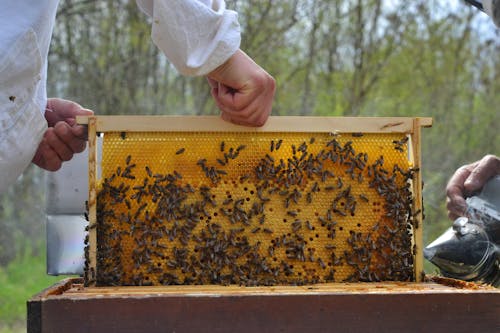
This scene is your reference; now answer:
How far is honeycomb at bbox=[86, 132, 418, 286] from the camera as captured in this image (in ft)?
8.59

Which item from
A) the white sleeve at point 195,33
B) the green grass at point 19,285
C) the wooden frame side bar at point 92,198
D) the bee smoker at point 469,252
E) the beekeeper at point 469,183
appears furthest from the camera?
the green grass at point 19,285

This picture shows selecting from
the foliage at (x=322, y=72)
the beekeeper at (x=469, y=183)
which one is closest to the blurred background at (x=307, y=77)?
the foliage at (x=322, y=72)

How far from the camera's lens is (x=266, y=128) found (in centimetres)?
266

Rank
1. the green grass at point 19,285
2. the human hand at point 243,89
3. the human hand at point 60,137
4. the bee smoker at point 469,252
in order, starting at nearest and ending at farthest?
the human hand at point 243,89
the human hand at point 60,137
the bee smoker at point 469,252
the green grass at point 19,285

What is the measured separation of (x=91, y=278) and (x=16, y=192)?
4.88 m

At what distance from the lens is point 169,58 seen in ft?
8.03

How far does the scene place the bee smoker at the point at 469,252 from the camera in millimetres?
2924

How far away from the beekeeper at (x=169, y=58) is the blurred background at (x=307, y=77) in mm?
4478

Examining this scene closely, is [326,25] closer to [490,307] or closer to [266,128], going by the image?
[266,128]

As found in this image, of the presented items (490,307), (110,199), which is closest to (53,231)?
(110,199)

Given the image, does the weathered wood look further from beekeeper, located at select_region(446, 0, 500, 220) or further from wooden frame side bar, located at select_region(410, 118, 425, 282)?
beekeeper, located at select_region(446, 0, 500, 220)

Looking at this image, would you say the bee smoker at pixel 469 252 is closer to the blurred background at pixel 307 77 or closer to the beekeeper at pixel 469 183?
the beekeeper at pixel 469 183

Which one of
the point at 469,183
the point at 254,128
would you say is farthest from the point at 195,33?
the point at 469,183

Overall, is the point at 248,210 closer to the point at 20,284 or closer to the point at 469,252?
the point at 469,252
